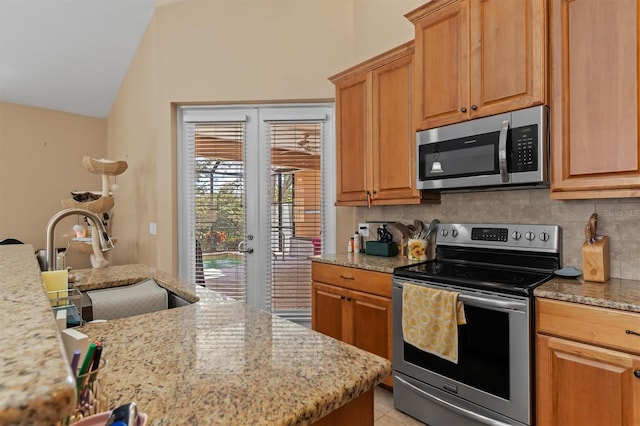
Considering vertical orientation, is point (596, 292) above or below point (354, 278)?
above

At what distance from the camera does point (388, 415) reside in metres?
2.22

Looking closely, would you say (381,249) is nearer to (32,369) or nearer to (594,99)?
(594,99)

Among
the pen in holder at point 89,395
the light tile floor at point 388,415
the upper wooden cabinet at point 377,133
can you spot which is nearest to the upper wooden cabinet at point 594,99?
the upper wooden cabinet at point 377,133

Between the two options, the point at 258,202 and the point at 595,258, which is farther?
the point at 258,202

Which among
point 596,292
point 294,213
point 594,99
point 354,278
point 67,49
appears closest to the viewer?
point 596,292

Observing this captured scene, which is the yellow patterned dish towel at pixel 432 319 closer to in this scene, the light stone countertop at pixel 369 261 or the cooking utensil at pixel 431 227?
the light stone countertop at pixel 369 261

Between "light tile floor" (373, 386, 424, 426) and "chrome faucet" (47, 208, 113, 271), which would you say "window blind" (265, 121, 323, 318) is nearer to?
"light tile floor" (373, 386, 424, 426)

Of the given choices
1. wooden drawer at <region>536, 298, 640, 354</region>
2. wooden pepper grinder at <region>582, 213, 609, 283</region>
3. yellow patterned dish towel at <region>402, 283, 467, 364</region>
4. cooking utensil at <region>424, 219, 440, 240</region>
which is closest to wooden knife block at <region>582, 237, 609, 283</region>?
wooden pepper grinder at <region>582, 213, 609, 283</region>

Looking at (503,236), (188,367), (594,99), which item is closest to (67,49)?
(188,367)

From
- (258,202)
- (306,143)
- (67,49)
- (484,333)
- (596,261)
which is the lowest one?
(484,333)

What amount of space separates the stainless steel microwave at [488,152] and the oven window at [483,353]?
74 centimetres

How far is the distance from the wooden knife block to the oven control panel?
231 millimetres

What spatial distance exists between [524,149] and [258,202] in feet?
7.45

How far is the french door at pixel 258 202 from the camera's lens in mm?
3414
